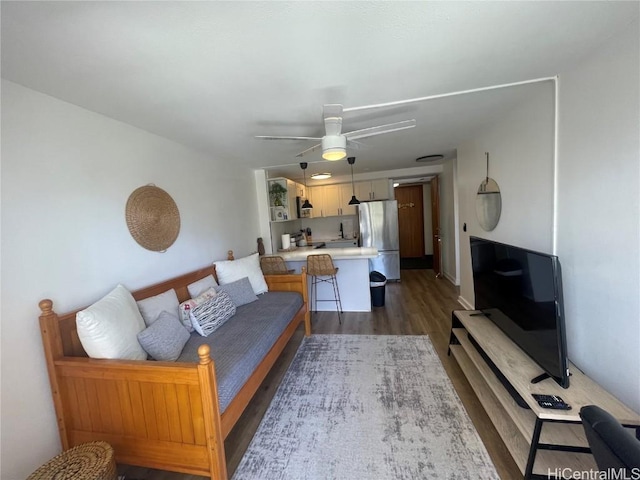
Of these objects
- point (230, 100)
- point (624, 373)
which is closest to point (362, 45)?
point (230, 100)

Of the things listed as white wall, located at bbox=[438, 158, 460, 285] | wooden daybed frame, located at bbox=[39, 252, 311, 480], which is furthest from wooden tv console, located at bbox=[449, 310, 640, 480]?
white wall, located at bbox=[438, 158, 460, 285]

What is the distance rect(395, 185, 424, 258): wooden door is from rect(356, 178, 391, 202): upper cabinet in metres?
2.10

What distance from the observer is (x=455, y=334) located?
2.53m

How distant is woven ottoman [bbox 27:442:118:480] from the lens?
1.22 meters


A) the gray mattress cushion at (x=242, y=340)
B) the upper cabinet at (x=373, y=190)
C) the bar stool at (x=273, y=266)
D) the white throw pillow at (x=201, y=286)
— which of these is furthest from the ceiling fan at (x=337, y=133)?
the upper cabinet at (x=373, y=190)

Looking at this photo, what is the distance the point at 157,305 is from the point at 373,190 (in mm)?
4695

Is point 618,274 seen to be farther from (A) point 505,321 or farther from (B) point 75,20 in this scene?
(B) point 75,20

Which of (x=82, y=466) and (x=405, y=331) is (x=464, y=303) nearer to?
(x=405, y=331)

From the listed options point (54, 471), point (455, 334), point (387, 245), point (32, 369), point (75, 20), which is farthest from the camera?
point (387, 245)

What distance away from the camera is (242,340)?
2064 mm

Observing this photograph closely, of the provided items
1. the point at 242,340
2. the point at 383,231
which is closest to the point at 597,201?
the point at 242,340

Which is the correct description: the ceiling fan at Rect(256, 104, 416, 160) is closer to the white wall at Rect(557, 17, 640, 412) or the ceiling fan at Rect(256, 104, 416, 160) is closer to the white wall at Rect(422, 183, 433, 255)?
the white wall at Rect(557, 17, 640, 412)

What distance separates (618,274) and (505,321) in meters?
0.74

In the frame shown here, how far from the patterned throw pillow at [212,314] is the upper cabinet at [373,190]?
13.3 feet
